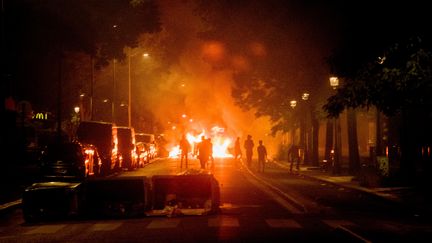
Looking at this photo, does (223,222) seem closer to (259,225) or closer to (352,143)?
(259,225)

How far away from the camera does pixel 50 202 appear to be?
19156 millimetres

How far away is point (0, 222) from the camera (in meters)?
19.3

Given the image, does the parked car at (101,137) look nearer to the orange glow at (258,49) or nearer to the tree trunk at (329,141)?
the orange glow at (258,49)

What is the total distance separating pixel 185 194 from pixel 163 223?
95.2 inches

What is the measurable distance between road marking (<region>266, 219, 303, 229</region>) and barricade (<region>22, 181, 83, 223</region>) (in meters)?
5.03

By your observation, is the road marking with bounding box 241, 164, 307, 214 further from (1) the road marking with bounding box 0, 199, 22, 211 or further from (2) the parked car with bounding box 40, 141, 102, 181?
(1) the road marking with bounding box 0, 199, 22, 211

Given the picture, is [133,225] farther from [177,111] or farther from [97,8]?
[177,111]

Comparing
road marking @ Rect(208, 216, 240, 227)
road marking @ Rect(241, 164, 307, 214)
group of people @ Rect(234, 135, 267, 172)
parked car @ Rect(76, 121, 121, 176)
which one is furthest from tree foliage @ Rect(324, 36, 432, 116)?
parked car @ Rect(76, 121, 121, 176)

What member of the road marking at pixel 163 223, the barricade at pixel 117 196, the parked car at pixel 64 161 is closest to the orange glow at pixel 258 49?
the parked car at pixel 64 161

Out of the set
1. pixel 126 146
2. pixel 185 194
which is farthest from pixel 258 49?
pixel 185 194

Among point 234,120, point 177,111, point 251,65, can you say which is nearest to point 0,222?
point 251,65

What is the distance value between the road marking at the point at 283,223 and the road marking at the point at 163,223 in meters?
2.14

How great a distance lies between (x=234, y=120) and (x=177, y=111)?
15.1 meters

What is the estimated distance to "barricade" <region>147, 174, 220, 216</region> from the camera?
19094mm
